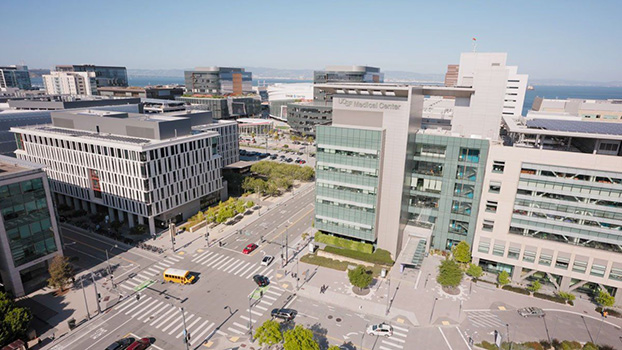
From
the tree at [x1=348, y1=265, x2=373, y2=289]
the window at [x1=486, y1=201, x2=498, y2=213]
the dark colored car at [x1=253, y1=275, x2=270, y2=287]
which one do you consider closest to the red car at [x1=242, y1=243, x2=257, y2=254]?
the dark colored car at [x1=253, y1=275, x2=270, y2=287]

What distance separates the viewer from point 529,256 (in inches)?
2360

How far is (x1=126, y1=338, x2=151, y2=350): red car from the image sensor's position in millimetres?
44650

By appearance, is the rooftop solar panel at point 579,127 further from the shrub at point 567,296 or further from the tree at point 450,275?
the tree at point 450,275

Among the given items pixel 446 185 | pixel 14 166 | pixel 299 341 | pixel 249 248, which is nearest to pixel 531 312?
pixel 446 185

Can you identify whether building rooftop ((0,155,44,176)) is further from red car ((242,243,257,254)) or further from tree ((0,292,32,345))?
red car ((242,243,257,254))

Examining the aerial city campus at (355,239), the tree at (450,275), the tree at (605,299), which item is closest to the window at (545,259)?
the aerial city campus at (355,239)

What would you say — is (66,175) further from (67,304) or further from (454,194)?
(454,194)

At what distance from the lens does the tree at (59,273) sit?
181 feet

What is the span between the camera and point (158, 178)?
7569 centimetres

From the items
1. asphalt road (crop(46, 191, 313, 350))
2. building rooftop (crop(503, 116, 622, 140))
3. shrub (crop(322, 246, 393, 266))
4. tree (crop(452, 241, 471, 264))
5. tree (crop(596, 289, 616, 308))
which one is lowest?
asphalt road (crop(46, 191, 313, 350))

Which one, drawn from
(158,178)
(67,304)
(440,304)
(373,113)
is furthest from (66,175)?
(440,304)

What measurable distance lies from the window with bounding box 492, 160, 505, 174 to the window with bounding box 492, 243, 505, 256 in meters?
13.8

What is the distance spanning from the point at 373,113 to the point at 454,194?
23.3 metres

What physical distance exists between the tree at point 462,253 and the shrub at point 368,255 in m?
12.7
